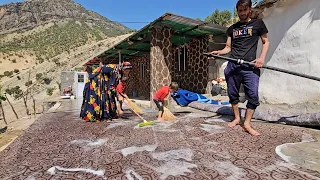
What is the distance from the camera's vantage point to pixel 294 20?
19.1 feet

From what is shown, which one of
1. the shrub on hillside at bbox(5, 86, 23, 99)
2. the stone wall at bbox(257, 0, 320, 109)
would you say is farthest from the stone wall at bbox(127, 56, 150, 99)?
the shrub on hillside at bbox(5, 86, 23, 99)

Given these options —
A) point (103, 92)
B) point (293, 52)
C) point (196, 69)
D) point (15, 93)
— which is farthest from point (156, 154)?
point (15, 93)

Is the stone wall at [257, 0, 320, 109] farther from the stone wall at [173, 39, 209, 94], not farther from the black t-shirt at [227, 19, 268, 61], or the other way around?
the stone wall at [173, 39, 209, 94]

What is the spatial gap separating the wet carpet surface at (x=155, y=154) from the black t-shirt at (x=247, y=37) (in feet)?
3.69

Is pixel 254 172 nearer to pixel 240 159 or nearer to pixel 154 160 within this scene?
pixel 240 159

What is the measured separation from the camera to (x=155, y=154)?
2482mm

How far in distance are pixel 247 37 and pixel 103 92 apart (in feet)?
10.0

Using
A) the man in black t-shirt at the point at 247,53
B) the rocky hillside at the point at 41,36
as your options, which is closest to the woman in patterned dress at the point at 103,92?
the man in black t-shirt at the point at 247,53

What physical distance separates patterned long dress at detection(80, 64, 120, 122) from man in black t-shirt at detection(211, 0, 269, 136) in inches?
94.5

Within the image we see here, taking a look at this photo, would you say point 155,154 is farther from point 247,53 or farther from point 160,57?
point 160,57

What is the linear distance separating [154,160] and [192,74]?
8.88 m

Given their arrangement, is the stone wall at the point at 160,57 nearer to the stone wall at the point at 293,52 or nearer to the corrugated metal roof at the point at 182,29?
the corrugated metal roof at the point at 182,29

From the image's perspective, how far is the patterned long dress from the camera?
4996 millimetres

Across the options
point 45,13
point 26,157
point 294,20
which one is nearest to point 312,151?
point 26,157
